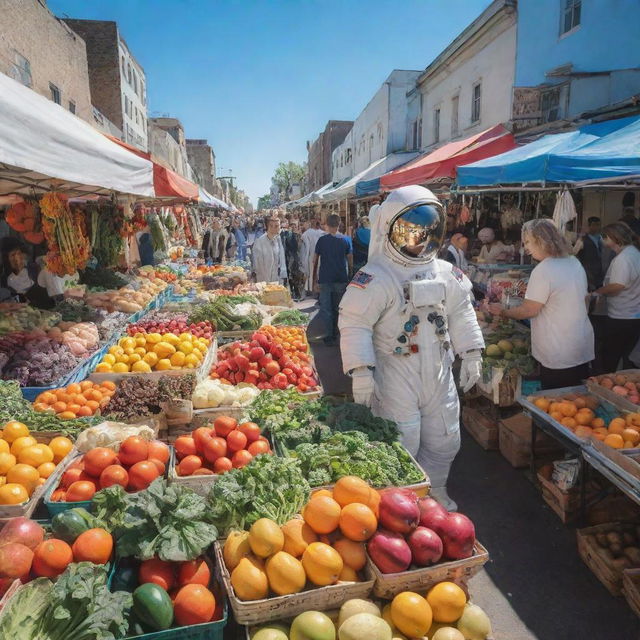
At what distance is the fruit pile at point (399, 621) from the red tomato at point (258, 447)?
1197 millimetres

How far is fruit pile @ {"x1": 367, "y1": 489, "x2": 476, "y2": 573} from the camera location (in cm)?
201

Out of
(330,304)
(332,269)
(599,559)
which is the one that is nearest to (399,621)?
(599,559)

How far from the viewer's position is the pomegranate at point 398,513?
208cm

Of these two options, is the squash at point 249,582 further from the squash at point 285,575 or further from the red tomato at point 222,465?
the red tomato at point 222,465

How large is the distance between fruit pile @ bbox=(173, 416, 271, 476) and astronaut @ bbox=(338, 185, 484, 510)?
0.75 metres

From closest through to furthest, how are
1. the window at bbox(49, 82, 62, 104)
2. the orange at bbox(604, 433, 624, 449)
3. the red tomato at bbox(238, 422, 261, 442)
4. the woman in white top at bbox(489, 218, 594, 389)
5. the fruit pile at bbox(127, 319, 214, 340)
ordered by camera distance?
the red tomato at bbox(238, 422, 261, 442)
the orange at bbox(604, 433, 624, 449)
the woman in white top at bbox(489, 218, 594, 389)
the fruit pile at bbox(127, 319, 214, 340)
the window at bbox(49, 82, 62, 104)

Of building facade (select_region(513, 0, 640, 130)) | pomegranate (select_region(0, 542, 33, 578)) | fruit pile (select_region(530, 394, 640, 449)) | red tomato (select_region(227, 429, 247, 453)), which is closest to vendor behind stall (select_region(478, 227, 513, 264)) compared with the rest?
building facade (select_region(513, 0, 640, 130))

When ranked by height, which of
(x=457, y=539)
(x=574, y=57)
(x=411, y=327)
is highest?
(x=574, y=57)

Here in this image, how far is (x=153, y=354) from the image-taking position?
512 cm

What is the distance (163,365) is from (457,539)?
3682mm

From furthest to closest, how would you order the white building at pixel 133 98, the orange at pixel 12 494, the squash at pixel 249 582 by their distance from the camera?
the white building at pixel 133 98
the orange at pixel 12 494
the squash at pixel 249 582

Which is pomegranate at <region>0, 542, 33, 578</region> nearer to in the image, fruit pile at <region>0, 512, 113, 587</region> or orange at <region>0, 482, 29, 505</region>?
fruit pile at <region>0, 512, 113, 587</region>

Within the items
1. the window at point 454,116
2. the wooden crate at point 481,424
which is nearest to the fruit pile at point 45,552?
the wooden crate at point 481,424

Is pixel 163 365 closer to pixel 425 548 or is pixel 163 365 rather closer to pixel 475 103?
pixel 425 548
